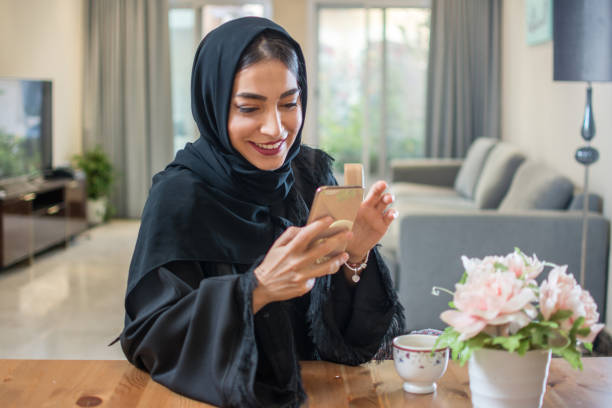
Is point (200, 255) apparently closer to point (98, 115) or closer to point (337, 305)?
point (337, 305)

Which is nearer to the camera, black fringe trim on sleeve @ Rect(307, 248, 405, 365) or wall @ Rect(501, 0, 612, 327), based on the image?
black fringe trim on sleeve @ Rect(307, 248, 405, 365)

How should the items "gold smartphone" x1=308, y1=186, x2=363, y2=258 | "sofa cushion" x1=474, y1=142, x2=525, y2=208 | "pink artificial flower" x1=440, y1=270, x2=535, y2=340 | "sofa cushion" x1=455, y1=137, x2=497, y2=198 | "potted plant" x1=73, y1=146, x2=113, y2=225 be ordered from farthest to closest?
1. "potted plant" x1=73, y1=146, x2=113, y2=225
2. "sofa cushion" x1=455, y1=137, x2=497, y2=198
3. "sofa cushion" x1=474, y1=142, x2=525, y2=208
4. "gold smartphone" x1=308, y1=186, x2=363, y2=258
5. "pink artificial flower" x1=440, y1=270, x2=535, y2=340

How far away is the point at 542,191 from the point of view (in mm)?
3707

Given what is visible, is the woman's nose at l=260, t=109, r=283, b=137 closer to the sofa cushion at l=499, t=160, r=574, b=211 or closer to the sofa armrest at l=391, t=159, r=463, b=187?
the sofa cushion at l=499, t=160, r=574, b=211

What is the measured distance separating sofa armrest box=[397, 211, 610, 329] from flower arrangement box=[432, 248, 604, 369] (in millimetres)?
2404

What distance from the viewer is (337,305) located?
1.44 meters

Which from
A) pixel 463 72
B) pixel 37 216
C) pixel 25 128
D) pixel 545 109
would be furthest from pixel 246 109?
pixel 463 72

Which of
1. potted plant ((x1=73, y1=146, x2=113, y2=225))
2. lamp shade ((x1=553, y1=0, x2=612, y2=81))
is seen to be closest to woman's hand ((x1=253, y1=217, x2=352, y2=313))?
lamp shade ((x1=553, y1=0, x2=612, y2=81))

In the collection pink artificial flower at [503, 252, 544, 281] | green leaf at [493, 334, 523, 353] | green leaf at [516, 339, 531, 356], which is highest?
pink artificial flower at [503, 252, 544, 281]

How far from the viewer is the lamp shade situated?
2.89 m

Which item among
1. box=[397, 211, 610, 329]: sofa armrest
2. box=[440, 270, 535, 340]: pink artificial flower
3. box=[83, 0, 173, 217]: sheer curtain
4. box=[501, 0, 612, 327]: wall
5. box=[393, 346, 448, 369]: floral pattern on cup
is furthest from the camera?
box=[83, 0, 173, 217]: sheer curtain

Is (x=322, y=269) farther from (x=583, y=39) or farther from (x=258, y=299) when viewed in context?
(x=583, y=39)

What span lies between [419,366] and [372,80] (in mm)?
6523

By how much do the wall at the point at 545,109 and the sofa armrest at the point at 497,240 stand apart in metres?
0.14
